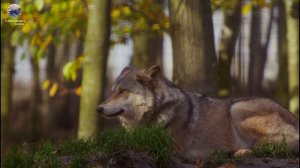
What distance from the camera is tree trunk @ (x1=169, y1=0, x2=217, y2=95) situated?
8.94 metres

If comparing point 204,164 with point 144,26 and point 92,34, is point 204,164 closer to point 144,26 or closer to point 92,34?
point 92,34

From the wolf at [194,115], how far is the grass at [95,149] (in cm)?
138

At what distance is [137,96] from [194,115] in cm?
87

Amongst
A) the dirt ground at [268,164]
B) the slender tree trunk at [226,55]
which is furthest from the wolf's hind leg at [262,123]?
the slender tree trunk at [226,55]

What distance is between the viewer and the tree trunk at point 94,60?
29.6 ft

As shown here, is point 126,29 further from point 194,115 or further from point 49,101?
point 49,101

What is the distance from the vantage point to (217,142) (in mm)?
8508

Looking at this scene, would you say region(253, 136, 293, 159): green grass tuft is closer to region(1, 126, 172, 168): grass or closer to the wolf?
the wolf

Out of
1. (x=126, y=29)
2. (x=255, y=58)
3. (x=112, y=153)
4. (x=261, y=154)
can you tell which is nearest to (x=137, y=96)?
(x=261, y=154)

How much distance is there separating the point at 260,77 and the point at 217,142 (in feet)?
43.4

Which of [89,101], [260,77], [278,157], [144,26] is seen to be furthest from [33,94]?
[278,157]

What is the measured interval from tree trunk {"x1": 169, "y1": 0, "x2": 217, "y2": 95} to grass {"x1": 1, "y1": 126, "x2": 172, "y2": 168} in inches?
106

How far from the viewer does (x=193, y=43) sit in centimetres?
895

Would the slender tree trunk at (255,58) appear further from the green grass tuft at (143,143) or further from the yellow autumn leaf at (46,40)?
the green grass tuft at (143,143)
